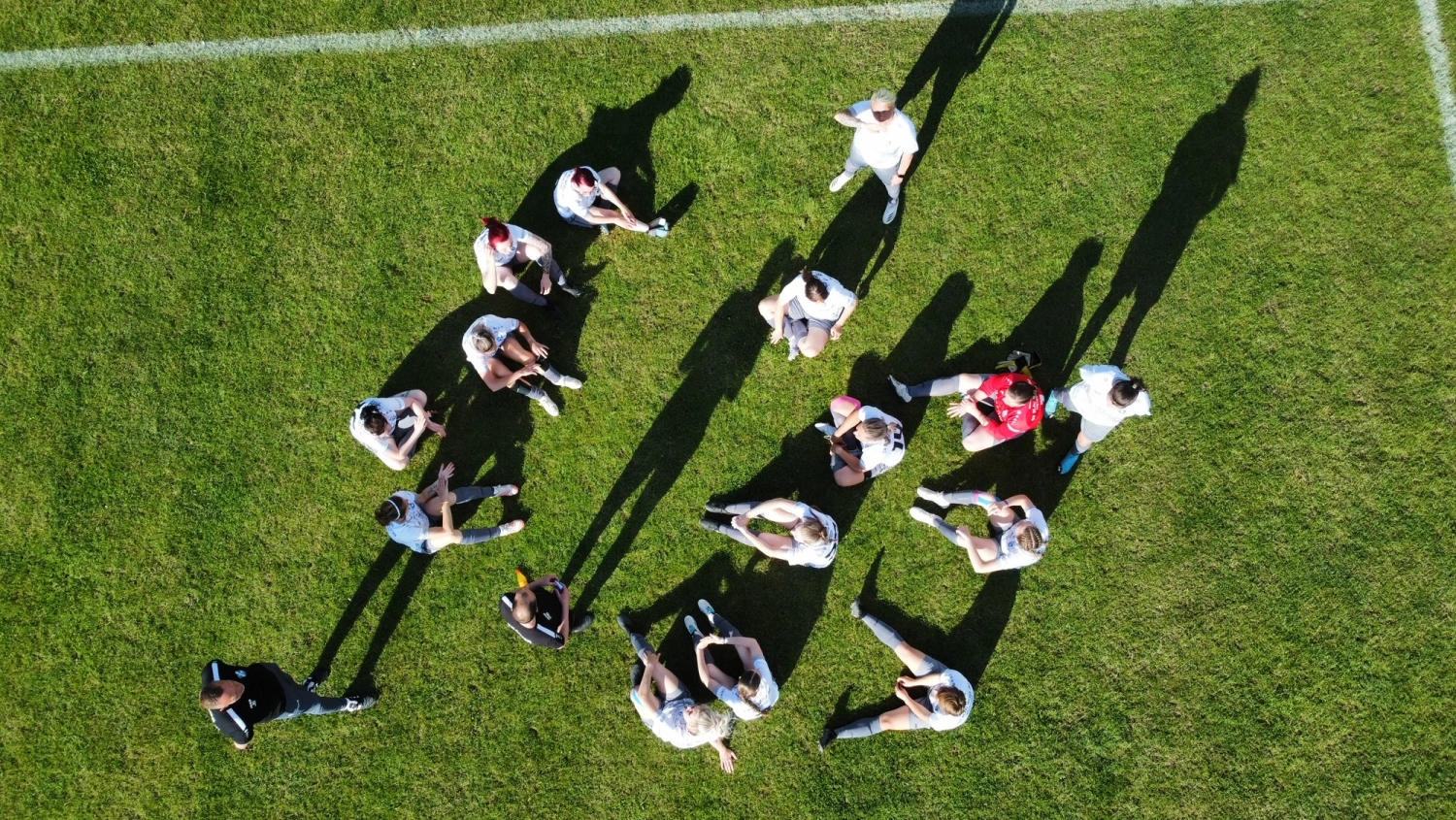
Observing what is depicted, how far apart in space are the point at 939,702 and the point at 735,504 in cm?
289

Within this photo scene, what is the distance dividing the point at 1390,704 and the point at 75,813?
47.0ft

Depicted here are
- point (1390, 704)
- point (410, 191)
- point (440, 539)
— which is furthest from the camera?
point (410, 191)

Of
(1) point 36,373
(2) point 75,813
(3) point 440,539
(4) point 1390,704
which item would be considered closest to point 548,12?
(3) point 440,539

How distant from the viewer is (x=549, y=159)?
8.91m

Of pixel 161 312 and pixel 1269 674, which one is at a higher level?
pixel 161 312

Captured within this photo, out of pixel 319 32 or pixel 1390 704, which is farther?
pixel 319 32

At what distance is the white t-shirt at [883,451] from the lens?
775cm

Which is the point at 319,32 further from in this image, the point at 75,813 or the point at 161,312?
the point at 75,813

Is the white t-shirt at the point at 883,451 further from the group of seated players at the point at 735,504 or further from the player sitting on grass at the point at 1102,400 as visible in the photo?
the player sitting on grass at the point at 1102,400

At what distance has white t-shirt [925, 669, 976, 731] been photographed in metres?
7.68

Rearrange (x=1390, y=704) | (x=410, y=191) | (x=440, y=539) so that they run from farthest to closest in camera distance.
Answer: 1. (x=410, y=191)
2. (x=1390, y=704)
3. (x=440, y=539)

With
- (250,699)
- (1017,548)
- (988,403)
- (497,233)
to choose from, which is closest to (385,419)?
(497,233)

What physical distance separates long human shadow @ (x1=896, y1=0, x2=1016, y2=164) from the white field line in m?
4.69

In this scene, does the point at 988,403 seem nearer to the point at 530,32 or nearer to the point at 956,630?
the point at 956,630
